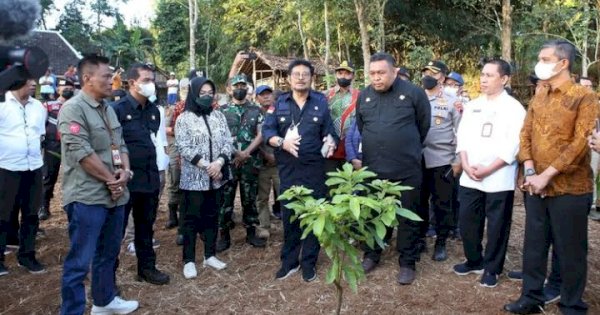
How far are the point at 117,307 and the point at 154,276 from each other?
2.16ft

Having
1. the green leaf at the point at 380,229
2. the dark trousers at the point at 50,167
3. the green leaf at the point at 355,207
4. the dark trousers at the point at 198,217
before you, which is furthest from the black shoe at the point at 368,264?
the dark trousers at the point at 50,167

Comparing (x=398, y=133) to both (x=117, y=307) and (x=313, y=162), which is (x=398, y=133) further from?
(x=117, y=307)

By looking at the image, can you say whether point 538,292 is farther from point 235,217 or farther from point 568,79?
point 235,217

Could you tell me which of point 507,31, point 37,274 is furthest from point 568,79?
point 507,31

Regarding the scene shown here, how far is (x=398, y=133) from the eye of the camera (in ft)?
14.4

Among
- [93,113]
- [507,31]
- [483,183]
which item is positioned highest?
[507,31]

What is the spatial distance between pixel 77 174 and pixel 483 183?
327cm

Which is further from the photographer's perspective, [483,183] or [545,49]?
[483,183]

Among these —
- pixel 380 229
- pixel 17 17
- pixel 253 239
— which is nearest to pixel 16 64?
pixel 17 17

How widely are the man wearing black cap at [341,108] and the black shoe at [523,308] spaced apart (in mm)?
2047

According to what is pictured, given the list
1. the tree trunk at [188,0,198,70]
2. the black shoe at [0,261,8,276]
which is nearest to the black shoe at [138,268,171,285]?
the black shoe at [0,261,8,276]

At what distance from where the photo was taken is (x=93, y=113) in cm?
357

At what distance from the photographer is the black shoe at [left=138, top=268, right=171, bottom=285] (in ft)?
15.1

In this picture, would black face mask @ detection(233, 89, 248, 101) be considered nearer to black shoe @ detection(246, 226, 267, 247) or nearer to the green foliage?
black shoe @ detection(246, 226, 267, 247)
